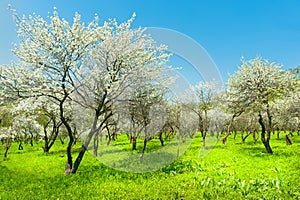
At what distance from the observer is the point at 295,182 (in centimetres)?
1252

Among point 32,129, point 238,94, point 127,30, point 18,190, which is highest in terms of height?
point 127,30

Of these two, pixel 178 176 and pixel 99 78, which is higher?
pixel 99 78

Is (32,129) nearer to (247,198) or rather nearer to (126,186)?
(126,186)

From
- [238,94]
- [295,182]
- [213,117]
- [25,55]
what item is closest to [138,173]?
[295,182]

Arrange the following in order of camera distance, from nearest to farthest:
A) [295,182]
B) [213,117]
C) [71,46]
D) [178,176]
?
1. [295,182]
2. [178,176]
3. [71,46]
4. [213,117]

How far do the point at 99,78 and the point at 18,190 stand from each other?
28.1 ft

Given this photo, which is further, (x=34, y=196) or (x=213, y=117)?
(x=213, y=117)

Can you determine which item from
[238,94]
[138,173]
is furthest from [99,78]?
[238,94]

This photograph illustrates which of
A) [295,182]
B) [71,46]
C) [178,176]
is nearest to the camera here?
[295,182]

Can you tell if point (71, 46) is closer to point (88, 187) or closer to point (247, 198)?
point (88, 187)

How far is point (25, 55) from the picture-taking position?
16.1 m

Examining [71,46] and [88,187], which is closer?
[88,187]

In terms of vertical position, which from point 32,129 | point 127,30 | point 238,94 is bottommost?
point 32,129

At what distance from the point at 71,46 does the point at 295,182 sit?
51.7ft
